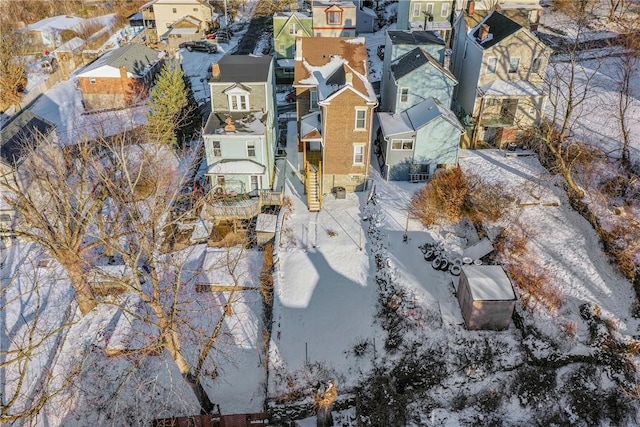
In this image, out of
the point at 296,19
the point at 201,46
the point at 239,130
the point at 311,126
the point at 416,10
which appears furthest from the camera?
the point at 201,46

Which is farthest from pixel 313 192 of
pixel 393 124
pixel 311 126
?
pixel 393 124

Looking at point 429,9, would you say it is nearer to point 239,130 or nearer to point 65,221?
point 239,130

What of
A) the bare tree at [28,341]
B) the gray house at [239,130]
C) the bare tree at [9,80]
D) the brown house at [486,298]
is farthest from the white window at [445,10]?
the bare tree at [9,80]

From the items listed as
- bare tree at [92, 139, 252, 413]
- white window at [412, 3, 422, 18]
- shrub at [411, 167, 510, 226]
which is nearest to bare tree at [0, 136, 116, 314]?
bare tree at [92, 139, 252, 413]

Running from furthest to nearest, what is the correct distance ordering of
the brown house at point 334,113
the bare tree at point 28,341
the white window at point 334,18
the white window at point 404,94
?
the white window at point 334,18, the white window at point 404,94, the brown house at point 334,113, the bare tree at point 28,341

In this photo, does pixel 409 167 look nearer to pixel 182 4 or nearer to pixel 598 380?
pixel 598 380

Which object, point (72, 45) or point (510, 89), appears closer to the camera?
point (510, 89)

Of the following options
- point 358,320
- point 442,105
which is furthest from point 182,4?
point 358,320

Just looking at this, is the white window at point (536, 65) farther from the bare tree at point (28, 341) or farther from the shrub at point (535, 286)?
the bare tree at point (28, 341)

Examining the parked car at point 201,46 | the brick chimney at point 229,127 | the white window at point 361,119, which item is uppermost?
the white window at point 361,119
